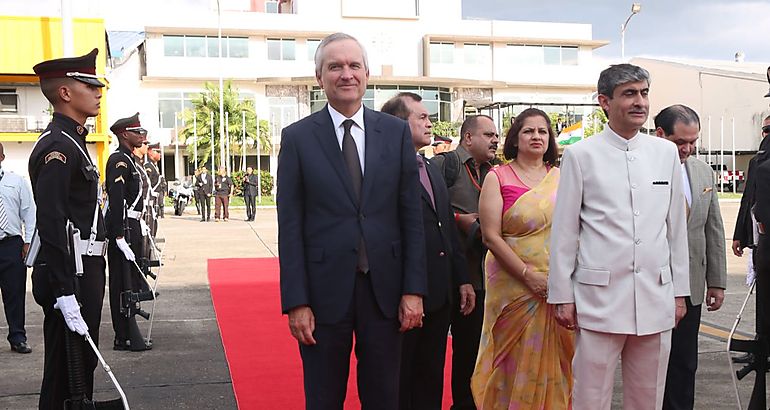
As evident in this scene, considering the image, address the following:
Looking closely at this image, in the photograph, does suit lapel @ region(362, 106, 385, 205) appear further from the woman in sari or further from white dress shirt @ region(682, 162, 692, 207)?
white dress shirt @ region(682, 162, 692, 207)

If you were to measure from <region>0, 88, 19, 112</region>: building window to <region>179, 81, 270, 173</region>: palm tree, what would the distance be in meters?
11.3

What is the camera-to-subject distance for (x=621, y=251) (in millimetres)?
3436

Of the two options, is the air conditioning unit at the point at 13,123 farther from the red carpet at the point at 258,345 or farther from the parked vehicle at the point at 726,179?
the parked vehicle at the point at 726,179

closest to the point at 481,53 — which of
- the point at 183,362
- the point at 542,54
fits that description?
the point at 542,54

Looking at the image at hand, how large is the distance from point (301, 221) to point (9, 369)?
4.34 m

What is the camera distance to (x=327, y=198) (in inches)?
129

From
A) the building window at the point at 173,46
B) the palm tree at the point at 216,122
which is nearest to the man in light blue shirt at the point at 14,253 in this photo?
the palm tree at the point at 216,122

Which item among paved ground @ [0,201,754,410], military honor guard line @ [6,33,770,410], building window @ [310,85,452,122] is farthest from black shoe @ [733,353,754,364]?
building window @ [310,85,452,122]

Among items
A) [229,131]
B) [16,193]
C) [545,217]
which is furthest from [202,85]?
[545,217]

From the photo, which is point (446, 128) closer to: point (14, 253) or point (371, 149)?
point (14, 253)

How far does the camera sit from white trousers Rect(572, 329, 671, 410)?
11.4ft

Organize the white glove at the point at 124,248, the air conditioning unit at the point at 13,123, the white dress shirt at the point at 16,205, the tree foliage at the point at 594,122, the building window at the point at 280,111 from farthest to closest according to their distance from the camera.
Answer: the building window at the point at 280,111
the tree foliage at the point at 594,122
the air conditioning unit at the point at 13,123
the white dress shirt at the point at 16,205
the white glove at the point at 124,248

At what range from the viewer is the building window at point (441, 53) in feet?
177

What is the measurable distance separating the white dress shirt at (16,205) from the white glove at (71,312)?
12.5 feet
